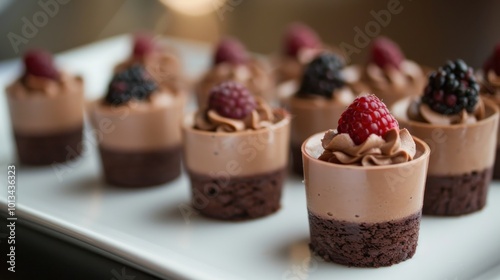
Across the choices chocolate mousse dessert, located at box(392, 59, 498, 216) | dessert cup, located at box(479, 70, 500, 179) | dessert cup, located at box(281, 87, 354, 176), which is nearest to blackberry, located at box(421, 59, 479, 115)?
chocolate mousse dessert, located at box(392, 59, 498, 216)

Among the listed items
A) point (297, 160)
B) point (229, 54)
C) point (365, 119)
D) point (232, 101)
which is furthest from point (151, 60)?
point (365, 119)

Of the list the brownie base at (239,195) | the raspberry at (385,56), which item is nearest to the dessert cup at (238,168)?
the brownie base at (239,195)

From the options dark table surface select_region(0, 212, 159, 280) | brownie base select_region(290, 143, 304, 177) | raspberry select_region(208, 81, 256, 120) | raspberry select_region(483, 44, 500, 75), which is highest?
raspberry select_region(483, 44, 500, 75)

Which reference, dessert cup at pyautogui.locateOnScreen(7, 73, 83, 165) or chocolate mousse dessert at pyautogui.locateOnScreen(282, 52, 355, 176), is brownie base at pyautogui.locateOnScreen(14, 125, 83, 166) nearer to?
dessert cup at pyautogui.locateOnScreen(7, 73, 83, 165)

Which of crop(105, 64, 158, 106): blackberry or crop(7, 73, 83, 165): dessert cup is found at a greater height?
crop(105, 64, 158, 106): blackberry

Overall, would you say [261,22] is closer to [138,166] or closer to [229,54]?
[229,54]
